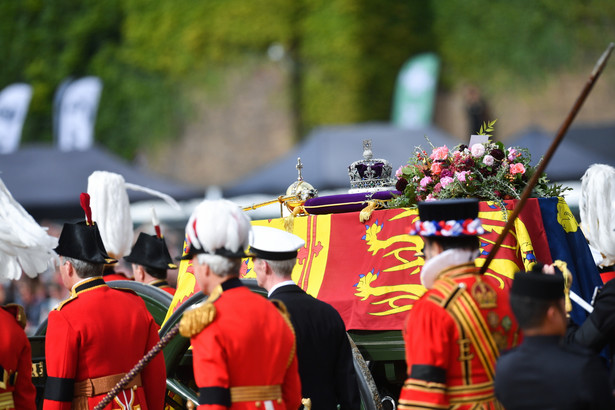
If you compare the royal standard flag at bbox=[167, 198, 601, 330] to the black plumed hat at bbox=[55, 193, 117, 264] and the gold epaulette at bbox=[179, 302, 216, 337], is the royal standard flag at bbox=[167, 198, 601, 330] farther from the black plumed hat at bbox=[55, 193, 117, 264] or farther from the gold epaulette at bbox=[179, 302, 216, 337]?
the gold epaulette at bbox=[179, 302, 216, 337]

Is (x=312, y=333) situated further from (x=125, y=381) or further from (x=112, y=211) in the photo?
(x=112, y=211)

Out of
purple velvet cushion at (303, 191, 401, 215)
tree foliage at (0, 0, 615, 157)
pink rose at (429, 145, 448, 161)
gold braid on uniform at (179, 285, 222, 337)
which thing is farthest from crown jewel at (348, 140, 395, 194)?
tree foliage at (0, 0, 615, 157)

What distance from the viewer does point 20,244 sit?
5223 millimetres

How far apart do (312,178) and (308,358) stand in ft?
28.4

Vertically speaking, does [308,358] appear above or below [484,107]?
below

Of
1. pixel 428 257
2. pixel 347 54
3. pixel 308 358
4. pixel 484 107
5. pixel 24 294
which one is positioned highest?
pixel 347 54

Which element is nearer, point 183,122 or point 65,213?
point 65,213

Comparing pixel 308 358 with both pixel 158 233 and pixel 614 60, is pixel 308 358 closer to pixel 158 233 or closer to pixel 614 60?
pixel 158 233

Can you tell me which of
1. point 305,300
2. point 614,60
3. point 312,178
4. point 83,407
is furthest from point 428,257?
point 614,60

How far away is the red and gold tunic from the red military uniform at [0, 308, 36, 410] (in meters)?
2.04

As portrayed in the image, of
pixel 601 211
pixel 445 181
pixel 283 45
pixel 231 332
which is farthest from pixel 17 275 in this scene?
pixel 283 45

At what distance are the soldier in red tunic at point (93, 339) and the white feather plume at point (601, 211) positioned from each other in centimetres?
263

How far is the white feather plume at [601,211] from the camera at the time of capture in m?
5.34

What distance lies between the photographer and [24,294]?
13336mm
